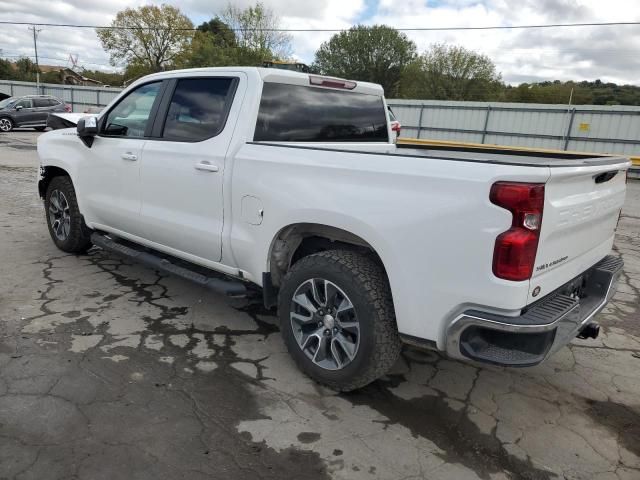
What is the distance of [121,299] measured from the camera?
449 cm

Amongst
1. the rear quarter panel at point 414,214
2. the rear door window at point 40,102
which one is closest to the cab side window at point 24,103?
the rear door window at point 40,102

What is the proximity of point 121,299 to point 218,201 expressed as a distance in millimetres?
1584

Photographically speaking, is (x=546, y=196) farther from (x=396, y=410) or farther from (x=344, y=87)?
(x=344, y=87)

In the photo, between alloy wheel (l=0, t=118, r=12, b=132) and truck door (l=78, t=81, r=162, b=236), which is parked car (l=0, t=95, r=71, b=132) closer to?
alloy wheel (l=0, t=118, r=12, b=132)

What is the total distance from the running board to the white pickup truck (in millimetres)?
16

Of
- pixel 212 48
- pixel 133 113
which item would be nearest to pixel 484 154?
pixel 133 113

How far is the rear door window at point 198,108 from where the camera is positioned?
370 cm

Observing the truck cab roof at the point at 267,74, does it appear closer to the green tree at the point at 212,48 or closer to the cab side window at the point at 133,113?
the cab side window at the point at 133,113

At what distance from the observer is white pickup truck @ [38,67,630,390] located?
241cm

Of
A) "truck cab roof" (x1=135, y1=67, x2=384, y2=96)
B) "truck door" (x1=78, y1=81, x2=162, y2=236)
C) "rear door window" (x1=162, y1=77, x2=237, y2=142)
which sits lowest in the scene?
"truck door" (x1=78, y1=81, x2=162, y2=236)

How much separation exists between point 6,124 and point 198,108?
22250 mm

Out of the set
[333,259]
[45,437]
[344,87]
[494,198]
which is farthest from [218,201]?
[494,198]

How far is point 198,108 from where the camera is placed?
388 cm

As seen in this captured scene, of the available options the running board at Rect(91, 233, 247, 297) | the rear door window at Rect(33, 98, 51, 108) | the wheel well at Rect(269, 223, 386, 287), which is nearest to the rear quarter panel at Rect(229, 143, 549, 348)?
the wheel well at Rect(269, 223, 386, 287)
